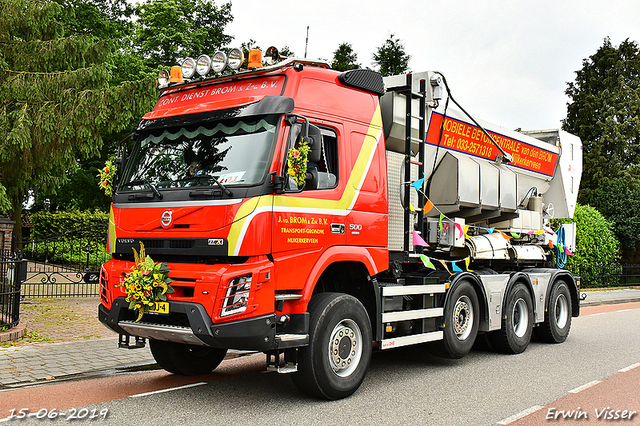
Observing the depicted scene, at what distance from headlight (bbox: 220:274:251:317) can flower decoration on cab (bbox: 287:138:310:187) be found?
104 cm

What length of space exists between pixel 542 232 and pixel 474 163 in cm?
299

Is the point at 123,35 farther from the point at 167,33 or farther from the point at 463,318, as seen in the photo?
the point at 463,318

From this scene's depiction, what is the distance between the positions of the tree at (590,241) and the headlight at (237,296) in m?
22.2

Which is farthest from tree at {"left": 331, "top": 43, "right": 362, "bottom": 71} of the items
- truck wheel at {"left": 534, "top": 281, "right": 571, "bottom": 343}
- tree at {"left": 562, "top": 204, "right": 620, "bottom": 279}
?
truck wheel at {"left": 534, "top": 281, "right": 571, "bottom": 343}

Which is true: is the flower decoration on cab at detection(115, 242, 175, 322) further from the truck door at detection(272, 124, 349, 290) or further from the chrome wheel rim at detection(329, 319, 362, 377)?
the chrome wheel rim at detection(329, 319, 362, 377)

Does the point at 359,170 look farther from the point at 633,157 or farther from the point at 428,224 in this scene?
the point at 633,157

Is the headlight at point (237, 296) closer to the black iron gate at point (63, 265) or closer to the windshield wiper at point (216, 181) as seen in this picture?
the windshield wiper at point (216, 181)

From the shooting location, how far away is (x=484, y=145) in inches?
374

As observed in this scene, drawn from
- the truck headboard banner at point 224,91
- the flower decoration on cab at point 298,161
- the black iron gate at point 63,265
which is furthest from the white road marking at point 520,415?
the black iron gate at point 63,265

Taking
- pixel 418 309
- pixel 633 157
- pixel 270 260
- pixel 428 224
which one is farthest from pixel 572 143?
pixel 633 157

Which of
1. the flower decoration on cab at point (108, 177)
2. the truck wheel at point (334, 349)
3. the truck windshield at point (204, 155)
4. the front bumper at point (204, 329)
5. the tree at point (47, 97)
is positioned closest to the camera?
the front bumper at point (204, 329)

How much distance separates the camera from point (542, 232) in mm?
11297

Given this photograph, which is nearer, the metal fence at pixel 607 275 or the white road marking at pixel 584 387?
the white road marking at pixel 584 387

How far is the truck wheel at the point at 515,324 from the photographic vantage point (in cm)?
924
